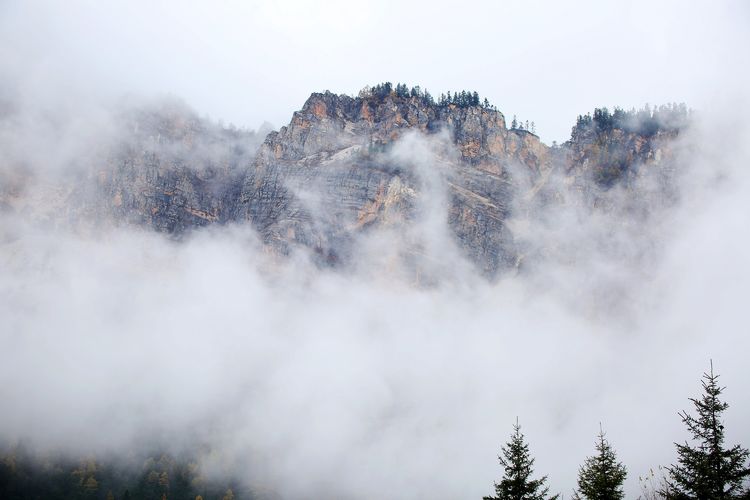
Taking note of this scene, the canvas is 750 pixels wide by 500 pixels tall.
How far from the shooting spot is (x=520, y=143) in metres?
196

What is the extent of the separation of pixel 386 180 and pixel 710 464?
504 ft

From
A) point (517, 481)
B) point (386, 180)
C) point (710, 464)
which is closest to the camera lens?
point (710, 464)

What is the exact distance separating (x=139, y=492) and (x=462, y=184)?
103746 mm

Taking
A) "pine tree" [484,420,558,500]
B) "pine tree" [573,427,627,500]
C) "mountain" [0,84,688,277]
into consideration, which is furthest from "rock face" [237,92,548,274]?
"pine tree" [573,427,627,500]

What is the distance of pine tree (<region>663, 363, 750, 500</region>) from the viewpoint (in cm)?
2852

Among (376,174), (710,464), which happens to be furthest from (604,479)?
(376,174)

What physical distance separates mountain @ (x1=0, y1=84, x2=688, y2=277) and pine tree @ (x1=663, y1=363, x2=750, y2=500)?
14604 cm

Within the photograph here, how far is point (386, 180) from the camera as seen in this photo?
7082 inches

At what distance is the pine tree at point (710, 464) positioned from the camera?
93.6ft

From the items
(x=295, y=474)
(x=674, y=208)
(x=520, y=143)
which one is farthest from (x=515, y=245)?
(x=295, y=474)

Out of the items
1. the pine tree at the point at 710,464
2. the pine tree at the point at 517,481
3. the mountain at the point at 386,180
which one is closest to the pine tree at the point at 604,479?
the pine tree at the point at 517,481

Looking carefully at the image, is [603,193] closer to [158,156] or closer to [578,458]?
[578,458]

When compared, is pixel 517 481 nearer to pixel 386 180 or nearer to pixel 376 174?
pixel 386 180

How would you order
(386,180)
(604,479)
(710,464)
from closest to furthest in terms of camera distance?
(710,464), (604,479), (386,180)
